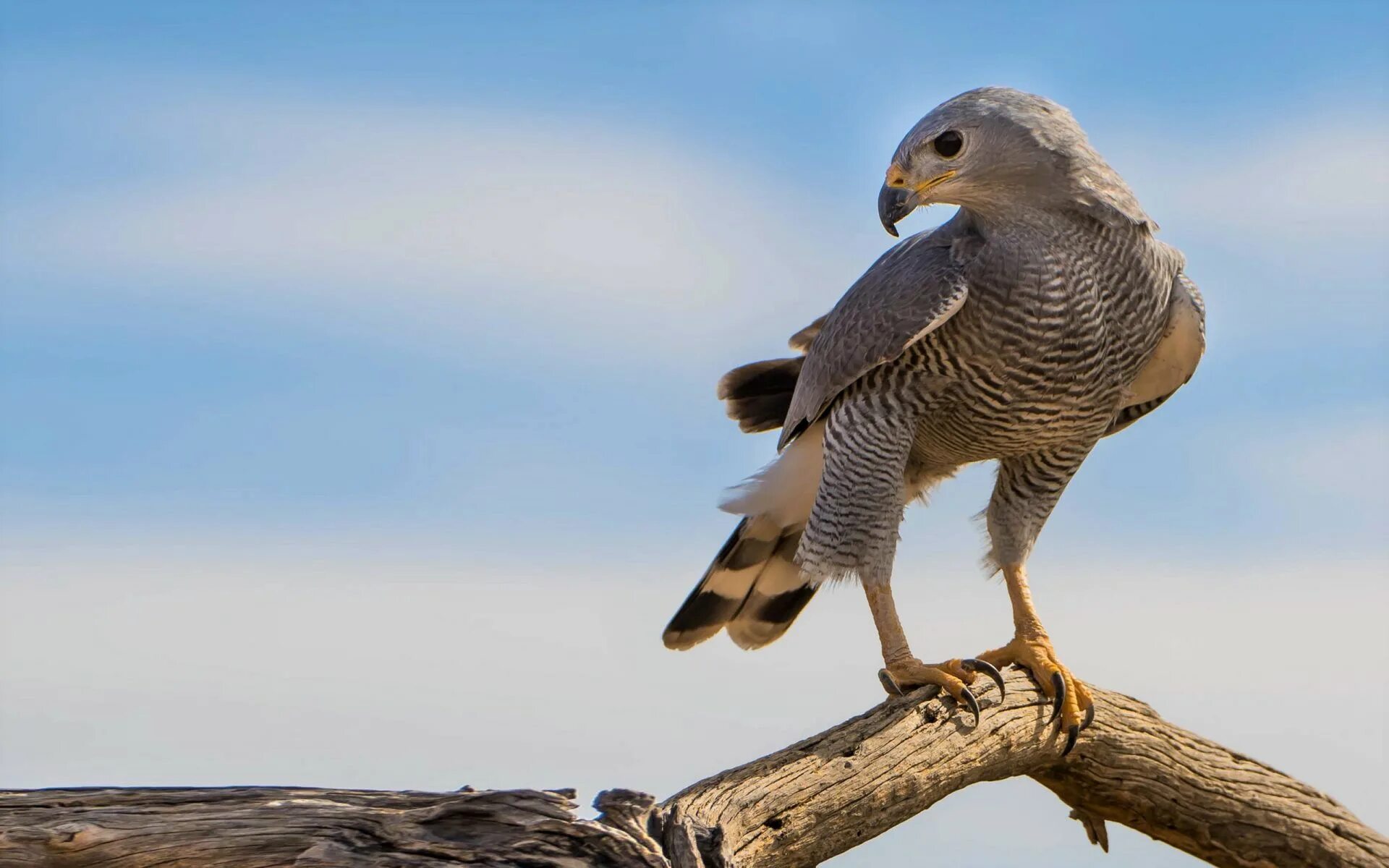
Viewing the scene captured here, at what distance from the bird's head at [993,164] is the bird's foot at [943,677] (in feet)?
5.51

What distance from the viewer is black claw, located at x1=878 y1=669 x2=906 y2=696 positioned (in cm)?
492

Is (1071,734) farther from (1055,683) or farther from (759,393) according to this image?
(759,393)

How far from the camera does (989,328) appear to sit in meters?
4.82

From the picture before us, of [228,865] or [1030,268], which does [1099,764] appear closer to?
[1030,268]

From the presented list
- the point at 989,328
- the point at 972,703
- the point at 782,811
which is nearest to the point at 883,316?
the point at 989,328

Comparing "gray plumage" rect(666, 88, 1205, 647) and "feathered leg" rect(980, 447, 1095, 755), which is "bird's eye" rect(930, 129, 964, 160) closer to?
"gray plumage" rect(666, 88, 1205, 647)

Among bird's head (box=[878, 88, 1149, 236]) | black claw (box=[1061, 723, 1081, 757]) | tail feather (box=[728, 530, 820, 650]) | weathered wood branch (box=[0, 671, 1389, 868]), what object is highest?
bird's head (box=[878, 88, 1149, 236])

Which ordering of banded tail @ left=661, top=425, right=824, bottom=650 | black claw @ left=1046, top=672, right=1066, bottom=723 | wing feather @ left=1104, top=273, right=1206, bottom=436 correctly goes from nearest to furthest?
1. black claw @ left=1046, top=672, right=1066, bottom=723
2. wing feather @ left=1104, top=273, right=1206, bottom=436
3. banded tail @ left=661, top=425, right=824, bottom=650

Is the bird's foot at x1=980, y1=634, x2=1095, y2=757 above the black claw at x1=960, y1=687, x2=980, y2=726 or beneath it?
above

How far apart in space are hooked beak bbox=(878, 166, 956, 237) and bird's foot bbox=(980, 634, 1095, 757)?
1786mm

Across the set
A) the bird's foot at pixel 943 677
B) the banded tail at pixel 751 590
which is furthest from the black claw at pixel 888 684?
the banded tail at pixel 751 590

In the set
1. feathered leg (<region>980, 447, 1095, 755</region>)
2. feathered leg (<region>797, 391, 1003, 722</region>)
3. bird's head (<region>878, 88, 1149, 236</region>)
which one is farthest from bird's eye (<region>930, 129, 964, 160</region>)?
feathered leg (<region>980, 447, 1095, 755</region>)

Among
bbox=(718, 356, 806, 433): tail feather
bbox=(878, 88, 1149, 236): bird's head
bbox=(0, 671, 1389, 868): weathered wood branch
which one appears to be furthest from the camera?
bbox=(718, 356, 806, 433): tail feather

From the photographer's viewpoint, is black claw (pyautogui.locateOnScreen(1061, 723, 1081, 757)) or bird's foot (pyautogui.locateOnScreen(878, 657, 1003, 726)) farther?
black claw (pyautogui.locateOnScreen(1061, 723, 1081, 757))
